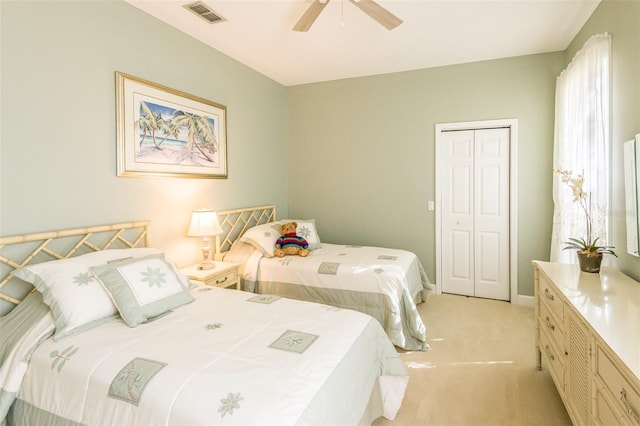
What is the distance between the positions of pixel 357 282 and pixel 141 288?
66.8 inches

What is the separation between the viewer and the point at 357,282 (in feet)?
9.80

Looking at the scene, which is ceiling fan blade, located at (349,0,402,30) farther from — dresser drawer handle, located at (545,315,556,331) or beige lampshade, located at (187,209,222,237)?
dresser drawer handle, located at (545,315,556,331)

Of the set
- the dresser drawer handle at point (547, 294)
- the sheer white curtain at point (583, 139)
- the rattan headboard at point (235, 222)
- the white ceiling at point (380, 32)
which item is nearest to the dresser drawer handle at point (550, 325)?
the dresser drawer handle at point (547, 294)

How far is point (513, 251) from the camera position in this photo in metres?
3.89

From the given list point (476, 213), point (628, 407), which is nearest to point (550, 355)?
point (628, 407)

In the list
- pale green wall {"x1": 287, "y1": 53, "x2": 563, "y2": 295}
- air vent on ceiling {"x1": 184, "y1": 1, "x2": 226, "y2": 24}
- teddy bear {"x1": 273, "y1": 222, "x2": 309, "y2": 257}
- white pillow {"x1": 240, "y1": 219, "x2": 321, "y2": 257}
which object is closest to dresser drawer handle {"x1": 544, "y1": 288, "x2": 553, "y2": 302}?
pale green wall {"x1": 287, "y1": 53, "x2": 563, "y2": 295}

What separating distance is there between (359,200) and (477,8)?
2.43 metres

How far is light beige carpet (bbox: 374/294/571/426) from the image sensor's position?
2051mm

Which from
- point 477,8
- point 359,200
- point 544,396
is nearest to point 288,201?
point 359,200

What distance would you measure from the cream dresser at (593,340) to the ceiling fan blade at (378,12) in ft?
6.63

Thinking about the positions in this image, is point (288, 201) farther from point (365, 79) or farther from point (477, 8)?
point (477, 8)

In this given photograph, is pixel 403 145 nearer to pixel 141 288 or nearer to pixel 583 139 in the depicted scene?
pixel 583 139

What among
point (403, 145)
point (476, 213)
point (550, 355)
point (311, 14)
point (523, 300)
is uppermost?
point (311, 14)

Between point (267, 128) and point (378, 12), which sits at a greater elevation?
point (378, 12)
